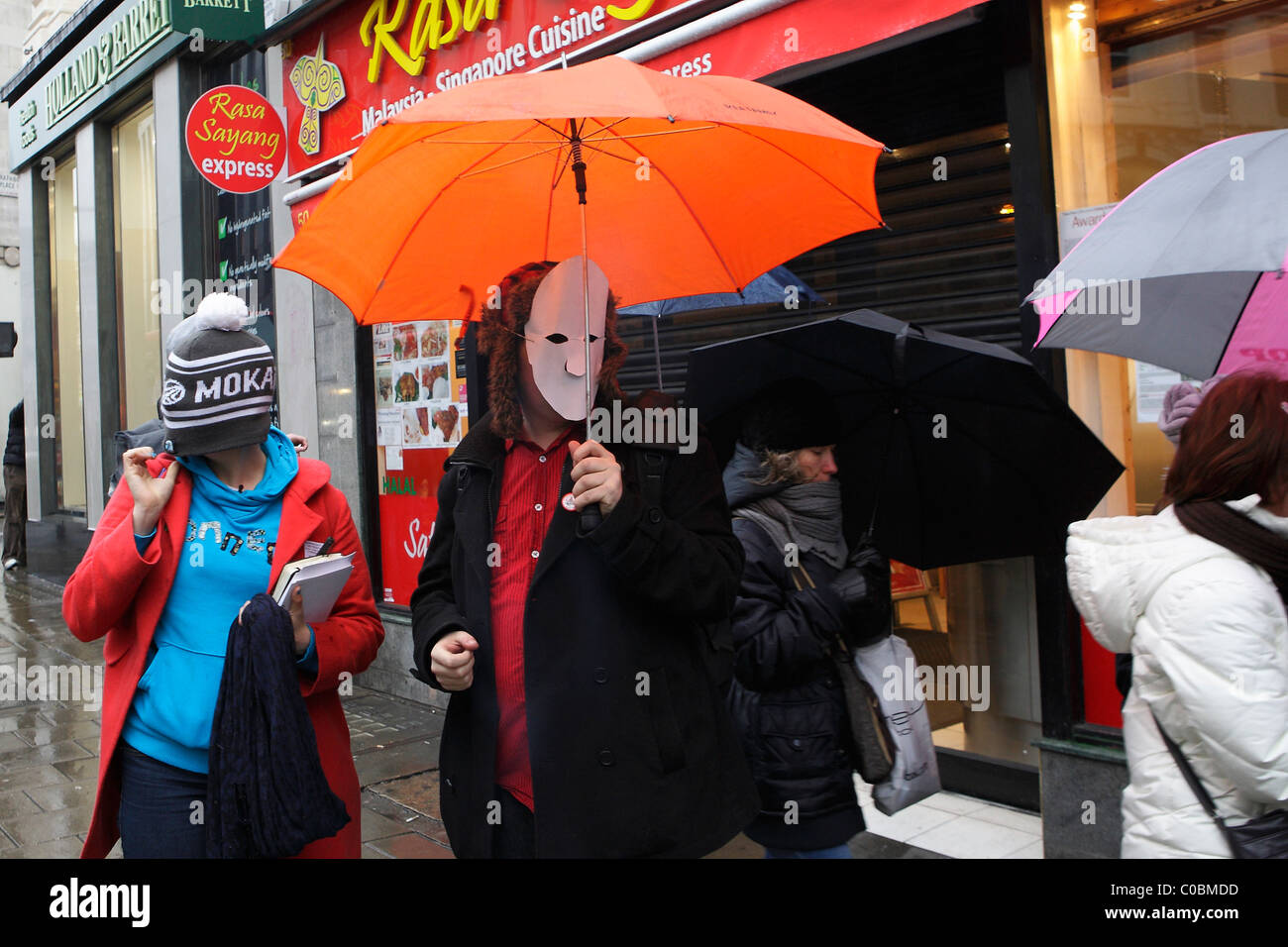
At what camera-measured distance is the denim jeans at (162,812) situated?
243 centimetres

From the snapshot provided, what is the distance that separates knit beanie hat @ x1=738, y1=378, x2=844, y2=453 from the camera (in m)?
2.90

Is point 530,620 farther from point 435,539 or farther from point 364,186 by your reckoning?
point 364,186

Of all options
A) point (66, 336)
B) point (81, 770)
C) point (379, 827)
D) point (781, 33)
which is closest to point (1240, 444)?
point (781, 33)

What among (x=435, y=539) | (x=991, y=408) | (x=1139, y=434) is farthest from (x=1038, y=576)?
(x=435, y=539)

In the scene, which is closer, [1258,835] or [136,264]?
[1258,835]

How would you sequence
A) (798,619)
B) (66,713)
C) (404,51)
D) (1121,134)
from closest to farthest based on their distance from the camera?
(798,619), (1121,134), (66,713), (404,51)

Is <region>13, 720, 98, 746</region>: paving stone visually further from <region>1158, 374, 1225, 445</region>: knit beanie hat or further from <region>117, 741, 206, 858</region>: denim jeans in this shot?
<region>1158, 374, 1225, 445</region>: knit beanie hat

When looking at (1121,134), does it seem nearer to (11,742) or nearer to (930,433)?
(930,433)

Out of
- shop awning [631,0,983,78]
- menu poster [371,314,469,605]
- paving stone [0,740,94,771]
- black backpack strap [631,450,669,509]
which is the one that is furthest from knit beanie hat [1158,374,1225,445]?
paving stone [0,740,94,771]

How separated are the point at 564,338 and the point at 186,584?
3.55 feet

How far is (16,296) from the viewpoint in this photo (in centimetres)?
2702

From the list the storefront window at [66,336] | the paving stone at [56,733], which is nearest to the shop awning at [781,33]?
the paving stone at [56,733]

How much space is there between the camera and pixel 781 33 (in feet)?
16.3

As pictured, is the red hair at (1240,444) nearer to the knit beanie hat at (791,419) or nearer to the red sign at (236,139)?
the knit beanie hat at (791,419)
